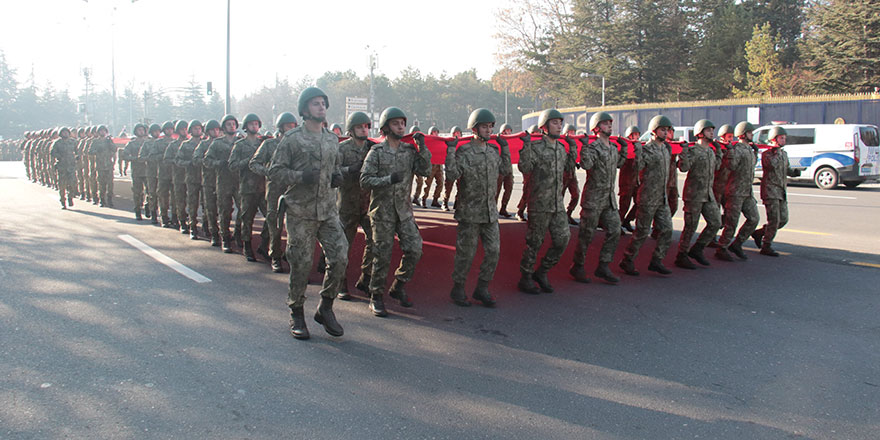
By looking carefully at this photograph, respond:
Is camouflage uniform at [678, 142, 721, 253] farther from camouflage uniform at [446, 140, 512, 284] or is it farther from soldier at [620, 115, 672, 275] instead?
camouflage uniform at [446, 140, 512, 284]

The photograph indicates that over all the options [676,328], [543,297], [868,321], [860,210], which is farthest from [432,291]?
[860,210]

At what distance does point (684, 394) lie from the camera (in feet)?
12.7

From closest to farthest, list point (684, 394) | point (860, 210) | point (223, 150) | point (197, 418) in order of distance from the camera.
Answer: point (197, 418) → point (684, 394) → point (223, 150) → point (860, 210)

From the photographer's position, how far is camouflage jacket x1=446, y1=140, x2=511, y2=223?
5863 millimetres

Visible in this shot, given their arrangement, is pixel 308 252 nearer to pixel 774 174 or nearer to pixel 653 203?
pixel 653 203

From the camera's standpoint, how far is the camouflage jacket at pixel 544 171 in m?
6.33

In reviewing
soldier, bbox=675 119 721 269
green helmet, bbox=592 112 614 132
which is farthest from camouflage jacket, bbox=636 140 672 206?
green helmet, bbox=592 112 614 132

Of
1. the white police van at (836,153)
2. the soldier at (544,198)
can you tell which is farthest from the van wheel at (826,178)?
the soldier at (544,198)

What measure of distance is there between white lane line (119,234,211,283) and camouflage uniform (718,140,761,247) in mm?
6674

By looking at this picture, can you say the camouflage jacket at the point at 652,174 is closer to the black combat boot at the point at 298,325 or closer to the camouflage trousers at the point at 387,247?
the camouflage trousers at the point at 387,247

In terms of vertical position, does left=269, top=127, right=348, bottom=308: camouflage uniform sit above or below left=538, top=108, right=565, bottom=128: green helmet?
below

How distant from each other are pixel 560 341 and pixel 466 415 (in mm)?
1567

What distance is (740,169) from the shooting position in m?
8.11

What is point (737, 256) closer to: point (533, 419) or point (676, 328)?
point (676, 328)
